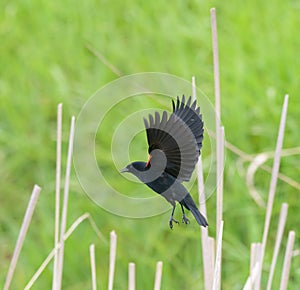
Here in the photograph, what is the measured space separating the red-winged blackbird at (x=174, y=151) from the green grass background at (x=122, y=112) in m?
1.25

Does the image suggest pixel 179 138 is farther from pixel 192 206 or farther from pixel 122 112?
pixel 122 112

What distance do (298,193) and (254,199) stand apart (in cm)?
17

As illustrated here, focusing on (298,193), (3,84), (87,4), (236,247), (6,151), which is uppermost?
(87,4)

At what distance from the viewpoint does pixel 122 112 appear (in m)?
2.10

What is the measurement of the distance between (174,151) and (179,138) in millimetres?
12

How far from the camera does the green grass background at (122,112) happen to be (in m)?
1.85

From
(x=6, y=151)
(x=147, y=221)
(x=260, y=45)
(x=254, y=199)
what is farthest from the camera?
(x=6, y=151)

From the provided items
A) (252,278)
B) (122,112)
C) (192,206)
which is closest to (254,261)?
(252,278)

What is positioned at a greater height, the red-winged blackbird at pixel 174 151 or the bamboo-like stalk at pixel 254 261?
the bamboo-like stalk at pixel 254 261

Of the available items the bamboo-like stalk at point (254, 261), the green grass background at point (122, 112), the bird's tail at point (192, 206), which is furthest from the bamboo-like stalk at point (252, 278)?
the green grass background at point (122, 112)

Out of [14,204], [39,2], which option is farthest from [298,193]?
[39,2]

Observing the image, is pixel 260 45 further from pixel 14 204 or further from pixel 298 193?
pixel 14 204

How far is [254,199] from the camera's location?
1745mm

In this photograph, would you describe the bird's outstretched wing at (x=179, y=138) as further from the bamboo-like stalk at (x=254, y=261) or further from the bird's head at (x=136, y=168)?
the bamboo-like stalk at (x=254, y=261)
